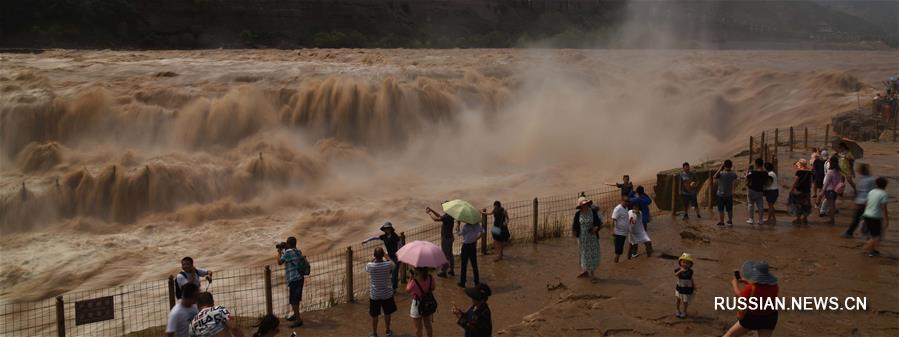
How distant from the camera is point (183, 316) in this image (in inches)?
262

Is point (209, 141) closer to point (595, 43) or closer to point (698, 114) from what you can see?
point (698, 114)

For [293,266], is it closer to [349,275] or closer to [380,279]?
[349,275]

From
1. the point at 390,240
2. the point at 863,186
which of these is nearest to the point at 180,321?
the point at 390,240

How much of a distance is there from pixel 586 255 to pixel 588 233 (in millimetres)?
370

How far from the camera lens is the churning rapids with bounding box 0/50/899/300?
17859 millimetres

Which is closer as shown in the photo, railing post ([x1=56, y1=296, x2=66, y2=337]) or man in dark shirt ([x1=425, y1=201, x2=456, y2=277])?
railing post ([x1=56, y1=296, x2=66, y2=337])

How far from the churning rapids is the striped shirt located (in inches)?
316

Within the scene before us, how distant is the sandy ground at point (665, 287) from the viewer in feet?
28.6

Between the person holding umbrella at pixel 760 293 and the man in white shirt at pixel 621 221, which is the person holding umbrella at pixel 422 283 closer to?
the person holding umbrella at pixel 760 293

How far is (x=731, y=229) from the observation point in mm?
13117

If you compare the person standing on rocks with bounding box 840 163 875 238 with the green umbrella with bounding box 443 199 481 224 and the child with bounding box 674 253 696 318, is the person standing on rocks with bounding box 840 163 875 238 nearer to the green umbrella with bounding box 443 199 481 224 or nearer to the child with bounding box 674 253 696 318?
the child with bounding box 674 253 696 318

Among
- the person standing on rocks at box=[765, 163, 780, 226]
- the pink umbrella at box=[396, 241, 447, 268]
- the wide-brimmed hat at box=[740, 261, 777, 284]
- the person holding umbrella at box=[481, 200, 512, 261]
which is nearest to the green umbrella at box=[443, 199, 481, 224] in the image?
the person holding umbrella at box=[481, 200, 512, 261]

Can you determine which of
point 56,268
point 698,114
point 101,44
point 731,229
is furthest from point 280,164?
point 101,44

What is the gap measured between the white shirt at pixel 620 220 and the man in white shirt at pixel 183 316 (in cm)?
647
